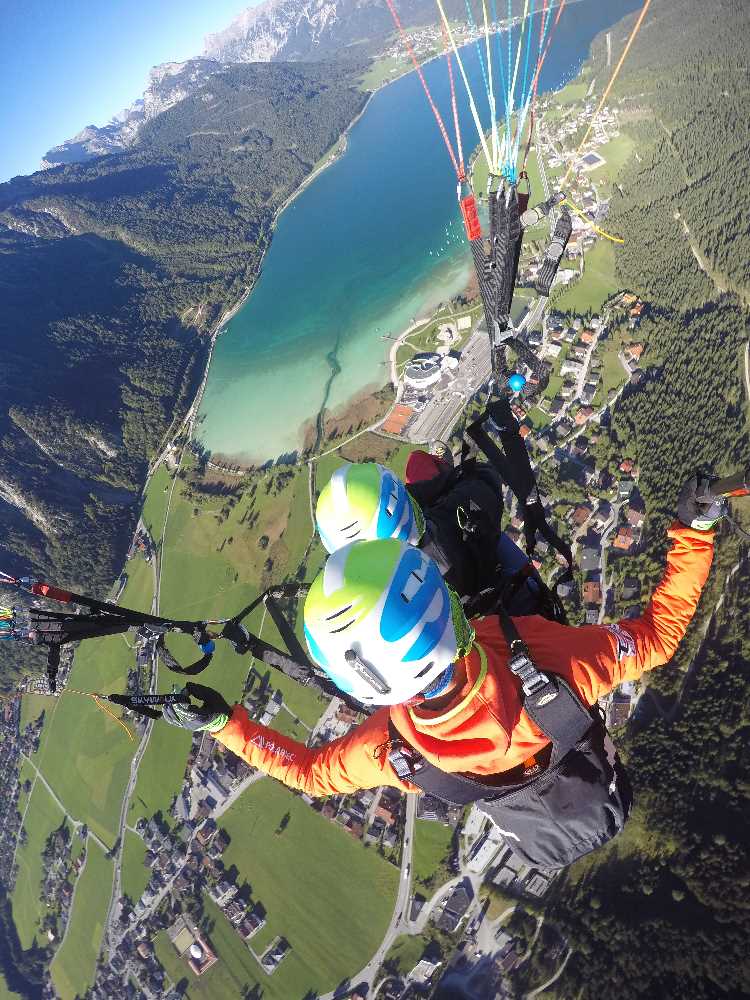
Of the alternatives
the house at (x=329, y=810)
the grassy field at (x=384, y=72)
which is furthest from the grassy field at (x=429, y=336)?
the grassy field at (x=384, y=72)

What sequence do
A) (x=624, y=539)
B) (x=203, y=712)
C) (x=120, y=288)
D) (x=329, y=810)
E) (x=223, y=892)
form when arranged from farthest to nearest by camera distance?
(x=120, y=288)
(x=223, y=892)
(x=624, y=539)
(x=329, y=810)
(x=203, y=712)

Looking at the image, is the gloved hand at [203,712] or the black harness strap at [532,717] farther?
the gloved hand at [203,712]

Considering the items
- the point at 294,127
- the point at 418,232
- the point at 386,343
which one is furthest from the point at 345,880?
the point at 294,127

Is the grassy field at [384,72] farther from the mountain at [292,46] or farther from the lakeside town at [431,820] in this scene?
the lakeside town at [431,820]

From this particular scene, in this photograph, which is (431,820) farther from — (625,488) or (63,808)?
(63,808)

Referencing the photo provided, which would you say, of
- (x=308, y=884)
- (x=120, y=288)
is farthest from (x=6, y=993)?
(x=120, y=288)

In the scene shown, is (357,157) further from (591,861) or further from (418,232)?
(591,861)

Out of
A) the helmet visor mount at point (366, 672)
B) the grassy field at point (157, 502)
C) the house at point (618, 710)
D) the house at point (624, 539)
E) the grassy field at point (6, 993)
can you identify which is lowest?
the grassy field at point (6, 993)
